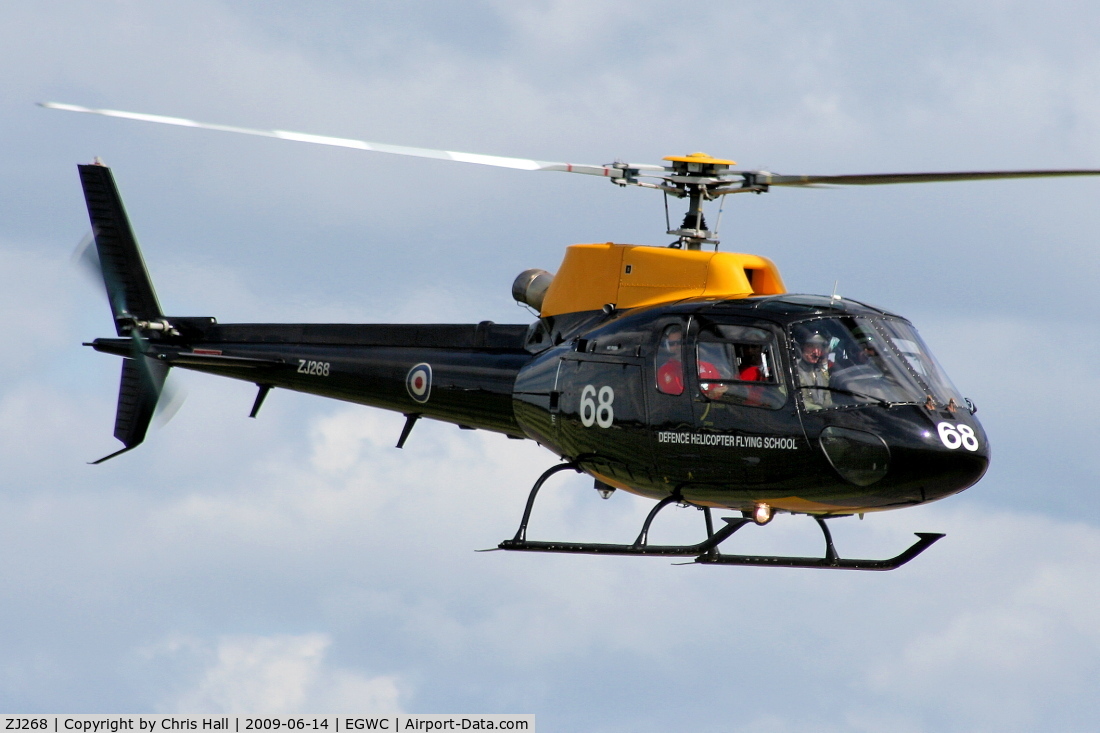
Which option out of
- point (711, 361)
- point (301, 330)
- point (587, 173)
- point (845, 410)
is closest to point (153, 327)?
point (301, 330)

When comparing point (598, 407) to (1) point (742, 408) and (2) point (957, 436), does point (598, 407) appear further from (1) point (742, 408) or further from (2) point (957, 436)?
(2) point (957, 436)

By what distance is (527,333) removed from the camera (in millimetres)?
18906

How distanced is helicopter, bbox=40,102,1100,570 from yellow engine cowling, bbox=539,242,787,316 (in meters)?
0.02

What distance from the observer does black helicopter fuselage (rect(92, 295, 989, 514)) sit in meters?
15.2

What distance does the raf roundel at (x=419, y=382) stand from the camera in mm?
19547

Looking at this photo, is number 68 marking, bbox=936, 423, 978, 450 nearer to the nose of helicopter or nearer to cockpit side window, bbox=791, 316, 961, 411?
the nose of helicopter

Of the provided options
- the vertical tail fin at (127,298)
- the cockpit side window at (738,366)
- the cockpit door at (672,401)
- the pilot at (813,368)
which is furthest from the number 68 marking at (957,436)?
the vertical tail fin at (127,298)

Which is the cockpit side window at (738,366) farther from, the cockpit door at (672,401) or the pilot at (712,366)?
the cockpit door at (672,401)

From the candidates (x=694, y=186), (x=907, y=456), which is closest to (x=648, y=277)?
(x=694, y=186)

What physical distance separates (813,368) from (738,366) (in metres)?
0.80

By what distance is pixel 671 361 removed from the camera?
16.2 metres

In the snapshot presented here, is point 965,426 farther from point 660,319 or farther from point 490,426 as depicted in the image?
point 490,426

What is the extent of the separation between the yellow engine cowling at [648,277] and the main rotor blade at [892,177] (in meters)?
1.04

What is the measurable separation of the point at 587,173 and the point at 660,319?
2.09 meters
